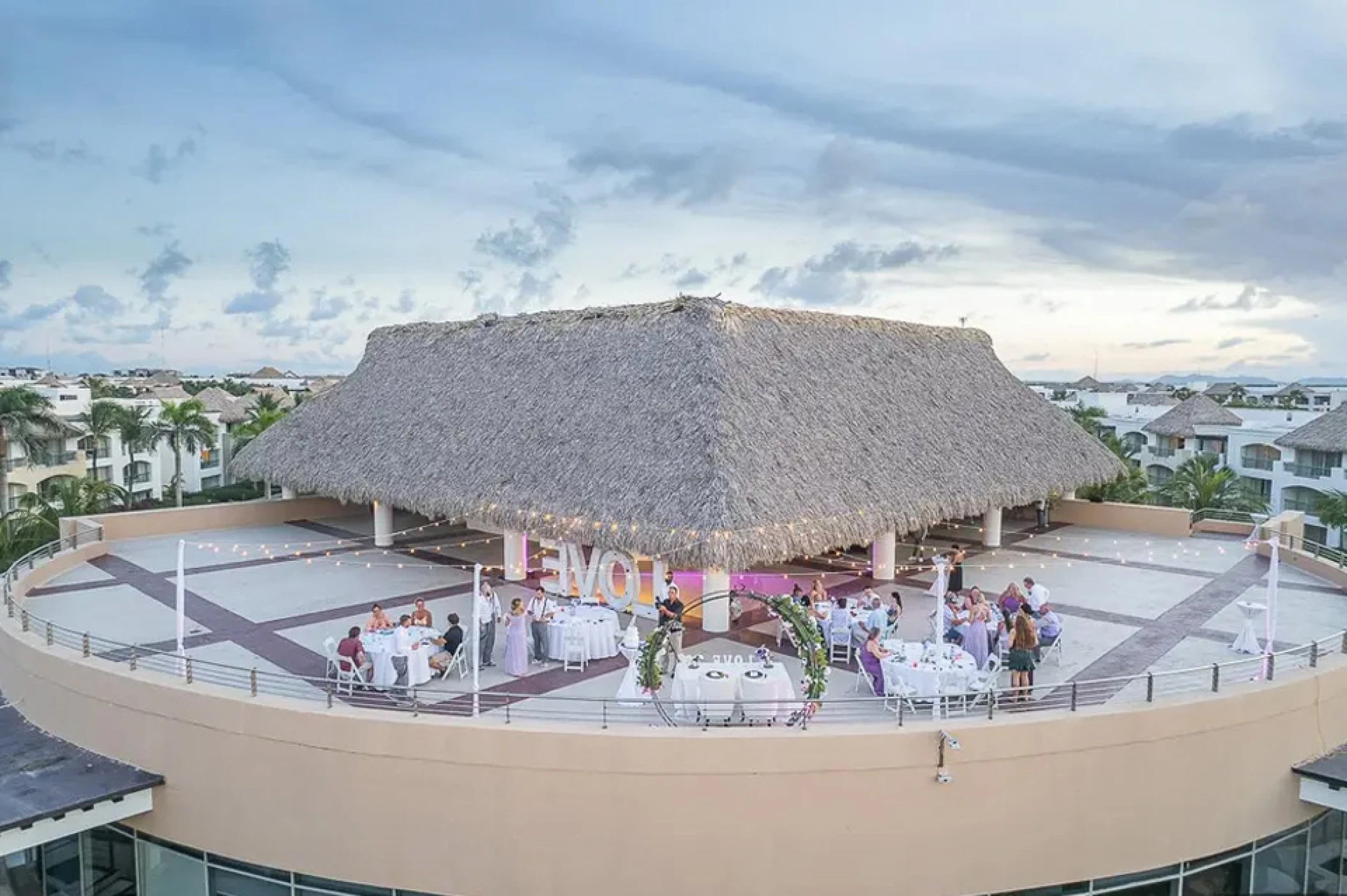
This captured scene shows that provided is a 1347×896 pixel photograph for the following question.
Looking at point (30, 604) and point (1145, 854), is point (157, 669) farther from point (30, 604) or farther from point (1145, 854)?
point (1145, 854)

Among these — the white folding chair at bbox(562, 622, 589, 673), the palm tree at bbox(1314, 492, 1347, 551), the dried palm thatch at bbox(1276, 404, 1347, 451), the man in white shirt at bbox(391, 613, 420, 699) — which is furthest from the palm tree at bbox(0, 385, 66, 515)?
the dried palm thatch at bbox(1276, 404, 1347, 451)

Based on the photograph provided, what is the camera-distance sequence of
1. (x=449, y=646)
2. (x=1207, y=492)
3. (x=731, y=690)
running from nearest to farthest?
(x=731, y=690) → (x=449, y=646) → (x=1207, y=492)

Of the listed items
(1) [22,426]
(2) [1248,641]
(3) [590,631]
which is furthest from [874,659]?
(1) [22,426]

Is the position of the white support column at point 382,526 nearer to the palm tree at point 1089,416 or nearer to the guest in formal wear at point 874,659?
the guest in formal wear at point 874,659

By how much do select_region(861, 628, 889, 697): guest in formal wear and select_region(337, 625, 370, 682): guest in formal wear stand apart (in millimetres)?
7177

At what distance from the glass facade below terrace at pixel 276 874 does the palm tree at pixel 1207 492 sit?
864 inches

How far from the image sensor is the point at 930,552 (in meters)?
21.0

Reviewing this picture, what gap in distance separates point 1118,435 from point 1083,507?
34581 millimetres

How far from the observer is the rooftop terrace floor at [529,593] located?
1274cm

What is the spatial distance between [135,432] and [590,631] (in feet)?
131

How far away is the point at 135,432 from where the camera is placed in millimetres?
41844

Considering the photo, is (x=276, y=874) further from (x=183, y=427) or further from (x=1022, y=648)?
(x=183, y=427)

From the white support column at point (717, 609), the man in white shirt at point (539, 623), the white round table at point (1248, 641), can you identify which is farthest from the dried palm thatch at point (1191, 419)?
the man in white shirt at point (539, 623)

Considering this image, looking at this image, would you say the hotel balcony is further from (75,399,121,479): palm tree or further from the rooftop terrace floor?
(75,399,121,479): palm tree
